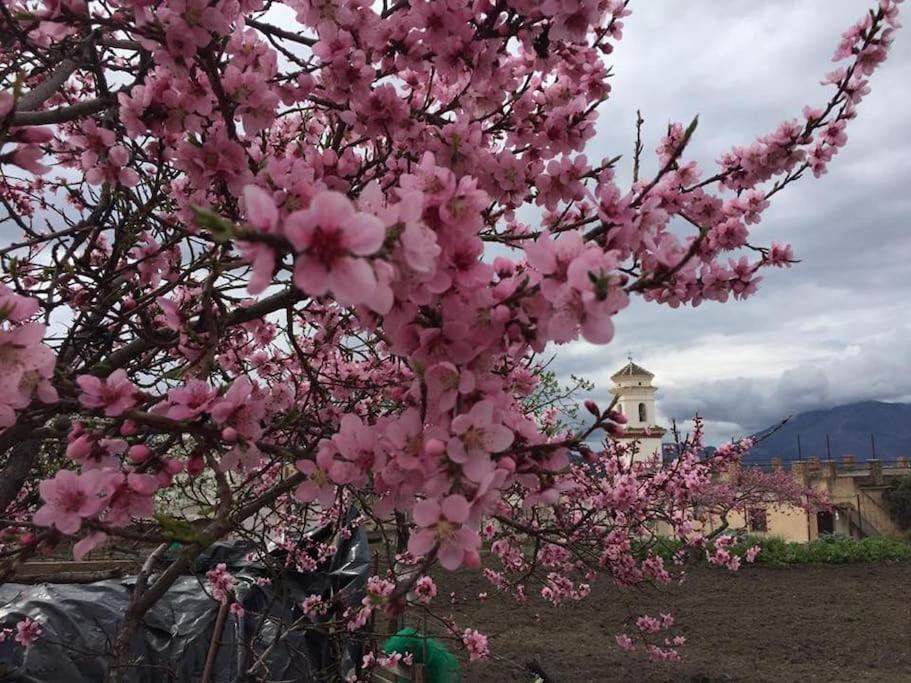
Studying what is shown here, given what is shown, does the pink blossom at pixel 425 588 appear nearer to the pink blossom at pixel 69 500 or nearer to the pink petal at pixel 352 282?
the pink blossom at pixel 69 500

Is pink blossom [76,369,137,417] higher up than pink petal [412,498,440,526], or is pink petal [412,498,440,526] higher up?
pink blossom [76,369,137,417]

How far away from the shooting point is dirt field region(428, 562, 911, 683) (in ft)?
23.4

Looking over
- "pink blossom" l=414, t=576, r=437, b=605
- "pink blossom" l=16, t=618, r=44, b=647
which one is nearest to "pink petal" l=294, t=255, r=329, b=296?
"pink blossom" l=414, t=576, r=437, b=605

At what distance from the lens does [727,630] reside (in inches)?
348

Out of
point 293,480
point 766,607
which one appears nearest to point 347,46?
point 293,480

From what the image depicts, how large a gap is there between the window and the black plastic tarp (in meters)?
18.9

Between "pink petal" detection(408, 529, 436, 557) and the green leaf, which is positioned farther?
"pink petal" detection(408, 529, 436, 557)

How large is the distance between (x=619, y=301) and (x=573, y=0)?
1.20 m

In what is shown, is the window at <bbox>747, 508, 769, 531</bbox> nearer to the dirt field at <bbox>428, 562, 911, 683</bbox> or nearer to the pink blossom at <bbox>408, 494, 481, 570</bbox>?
the dirt field at <bbox>428, 562, 911, 683</bbox>

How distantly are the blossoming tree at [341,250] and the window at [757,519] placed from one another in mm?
20475

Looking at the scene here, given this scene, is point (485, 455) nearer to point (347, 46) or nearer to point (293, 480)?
point (293, 480)

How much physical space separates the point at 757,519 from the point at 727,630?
1584 centimetres

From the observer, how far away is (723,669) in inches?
282

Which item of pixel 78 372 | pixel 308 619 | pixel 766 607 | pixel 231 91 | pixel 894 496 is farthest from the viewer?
pixel 894 496
